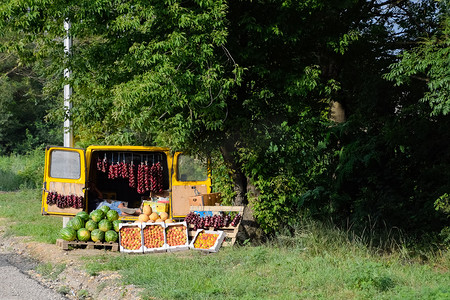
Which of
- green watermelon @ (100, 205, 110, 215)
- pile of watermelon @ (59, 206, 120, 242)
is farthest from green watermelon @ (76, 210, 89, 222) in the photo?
green watermelon @ (100, 205, 110, 215)

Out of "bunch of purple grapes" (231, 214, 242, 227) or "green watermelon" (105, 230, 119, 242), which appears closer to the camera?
"green watermelon" (105, 230, 119, 242)

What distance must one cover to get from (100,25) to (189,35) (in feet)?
6.29

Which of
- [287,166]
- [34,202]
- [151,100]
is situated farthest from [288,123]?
[34,202]

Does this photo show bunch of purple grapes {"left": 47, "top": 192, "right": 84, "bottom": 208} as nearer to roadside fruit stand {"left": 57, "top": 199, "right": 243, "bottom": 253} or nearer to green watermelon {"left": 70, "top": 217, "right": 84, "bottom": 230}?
roadside fruit stand {"left": 57, "top": 199, "right": 243, "bottom": 253}

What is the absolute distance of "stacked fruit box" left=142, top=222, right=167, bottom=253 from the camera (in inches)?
454

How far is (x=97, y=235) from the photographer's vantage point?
11.8m

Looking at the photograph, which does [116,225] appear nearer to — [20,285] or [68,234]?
[68,234]

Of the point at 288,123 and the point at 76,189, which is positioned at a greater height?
the point at 288,123

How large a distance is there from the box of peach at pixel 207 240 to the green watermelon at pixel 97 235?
1.83m

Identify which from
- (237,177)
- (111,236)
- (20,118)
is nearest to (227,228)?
(237,177)

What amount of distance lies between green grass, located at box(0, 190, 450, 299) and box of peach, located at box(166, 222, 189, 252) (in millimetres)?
263

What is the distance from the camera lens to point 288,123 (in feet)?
42.6

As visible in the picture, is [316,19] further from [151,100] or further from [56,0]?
[56,0]

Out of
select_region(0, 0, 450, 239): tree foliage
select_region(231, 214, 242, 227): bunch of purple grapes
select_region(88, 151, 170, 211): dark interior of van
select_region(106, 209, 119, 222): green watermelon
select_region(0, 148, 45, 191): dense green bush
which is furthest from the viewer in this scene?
select_region(0, 148, 45, 191): dense green bush
